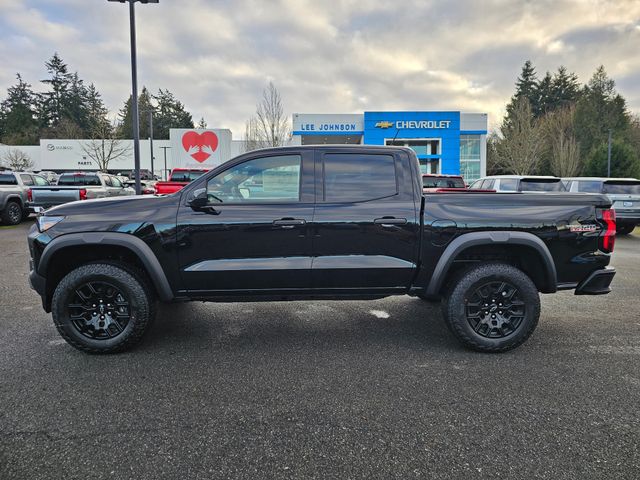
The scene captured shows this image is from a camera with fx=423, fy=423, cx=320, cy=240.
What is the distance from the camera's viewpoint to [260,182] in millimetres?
3975

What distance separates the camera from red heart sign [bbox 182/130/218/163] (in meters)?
24.7

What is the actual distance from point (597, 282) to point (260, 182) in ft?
10.9

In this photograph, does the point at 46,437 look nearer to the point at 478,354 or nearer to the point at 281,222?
the point at 281,222

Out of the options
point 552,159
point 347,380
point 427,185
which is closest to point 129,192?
point 427,185

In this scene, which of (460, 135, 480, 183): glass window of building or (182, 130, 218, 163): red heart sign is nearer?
(182, 130, 218, 163): red heart sign

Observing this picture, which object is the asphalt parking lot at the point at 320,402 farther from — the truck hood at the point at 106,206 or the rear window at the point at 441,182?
the rear window at the point at 441,182

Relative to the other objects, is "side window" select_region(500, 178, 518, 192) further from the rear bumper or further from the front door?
the front door

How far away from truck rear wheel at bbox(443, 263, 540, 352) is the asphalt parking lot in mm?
188

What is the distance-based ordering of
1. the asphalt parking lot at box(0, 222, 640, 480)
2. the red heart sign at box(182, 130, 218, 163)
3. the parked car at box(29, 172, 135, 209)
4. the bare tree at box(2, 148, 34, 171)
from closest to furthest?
the asphalt parking lot at box(0, 222, 640, 480), the parked car at box(29, 172, 135, 209), the red heart sign at box(182, 130, 218, 163), the bare tree at box(2, 148, 34, 171)

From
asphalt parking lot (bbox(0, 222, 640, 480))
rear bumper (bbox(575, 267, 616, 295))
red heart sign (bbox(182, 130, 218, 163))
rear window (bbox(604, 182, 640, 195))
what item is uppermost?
red heart sign (bbox(182, 130, 218, 163))

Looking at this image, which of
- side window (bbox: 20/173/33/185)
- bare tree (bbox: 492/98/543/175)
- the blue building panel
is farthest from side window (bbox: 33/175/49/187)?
bare tree (bbox: 492/98/543/175)

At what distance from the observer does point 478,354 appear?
3.90 m

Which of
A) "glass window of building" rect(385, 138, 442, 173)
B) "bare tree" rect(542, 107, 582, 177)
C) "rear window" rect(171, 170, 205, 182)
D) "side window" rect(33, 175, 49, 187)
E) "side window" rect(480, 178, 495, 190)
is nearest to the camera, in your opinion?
"rear window" rect(171, 170, 205, 182)

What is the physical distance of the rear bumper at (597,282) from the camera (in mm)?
3961
